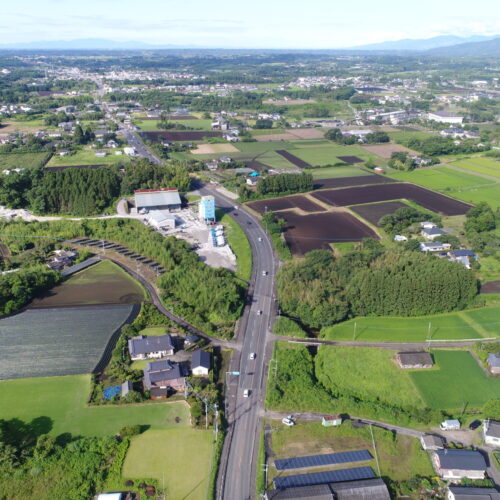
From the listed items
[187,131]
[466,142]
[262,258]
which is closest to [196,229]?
[262,258]

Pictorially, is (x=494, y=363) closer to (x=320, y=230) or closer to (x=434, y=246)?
(x=434, y=246)

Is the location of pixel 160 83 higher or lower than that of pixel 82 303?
higher

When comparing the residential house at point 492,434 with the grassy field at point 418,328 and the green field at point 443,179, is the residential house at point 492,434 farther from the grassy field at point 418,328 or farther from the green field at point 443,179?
the green field at point 443,179

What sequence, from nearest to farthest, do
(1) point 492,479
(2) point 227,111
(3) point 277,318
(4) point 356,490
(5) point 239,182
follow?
(4) point 356,490 → (1) point 492,479 → (3) point 277,318 → (5) point 239,182 → (2) point 227,111

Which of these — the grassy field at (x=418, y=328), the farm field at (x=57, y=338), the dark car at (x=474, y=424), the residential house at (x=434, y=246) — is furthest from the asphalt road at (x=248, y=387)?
the residential house at (x=434, y=246)

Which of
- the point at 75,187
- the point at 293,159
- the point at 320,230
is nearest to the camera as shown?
the point at 320,230

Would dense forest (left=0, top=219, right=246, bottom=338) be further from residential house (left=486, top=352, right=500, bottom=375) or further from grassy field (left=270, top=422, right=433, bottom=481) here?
residential house (left=486, top=352, right=500, bottom=375)

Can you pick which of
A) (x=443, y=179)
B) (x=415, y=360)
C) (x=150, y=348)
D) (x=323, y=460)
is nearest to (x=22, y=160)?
(x=150, y=348)

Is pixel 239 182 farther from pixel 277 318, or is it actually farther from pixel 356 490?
pixel 356 490
